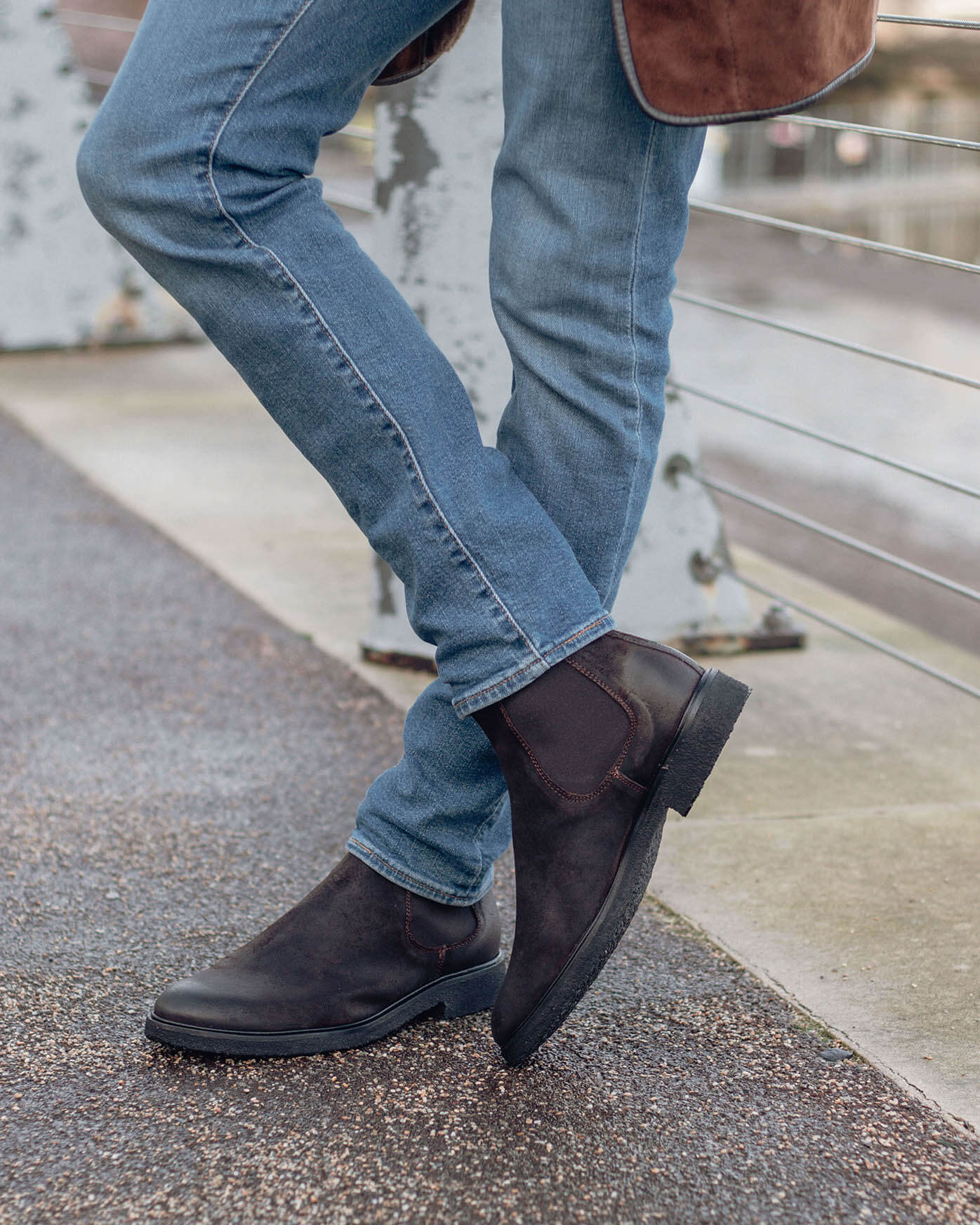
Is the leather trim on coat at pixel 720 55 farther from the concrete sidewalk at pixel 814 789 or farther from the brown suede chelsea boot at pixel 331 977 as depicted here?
the concrete sidewalk at pixel 814 789

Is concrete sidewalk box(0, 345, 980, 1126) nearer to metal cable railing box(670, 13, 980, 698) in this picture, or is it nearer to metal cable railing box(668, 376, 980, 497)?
metal cable railing box(670, 13, 980, 698)

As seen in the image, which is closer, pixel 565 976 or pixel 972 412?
pixel 565 976

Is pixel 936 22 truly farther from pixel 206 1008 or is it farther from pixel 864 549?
pixel 206 1008

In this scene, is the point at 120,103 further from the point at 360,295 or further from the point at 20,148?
the point at 20,148

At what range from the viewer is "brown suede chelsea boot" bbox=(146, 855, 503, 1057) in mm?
1144

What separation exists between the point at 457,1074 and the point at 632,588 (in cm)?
125

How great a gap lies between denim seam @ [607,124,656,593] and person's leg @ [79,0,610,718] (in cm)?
9

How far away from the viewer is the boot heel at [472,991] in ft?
4.02

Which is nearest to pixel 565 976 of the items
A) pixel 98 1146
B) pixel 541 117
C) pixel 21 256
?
pixel 98 1146

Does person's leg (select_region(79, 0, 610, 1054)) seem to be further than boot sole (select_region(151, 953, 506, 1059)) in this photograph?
No

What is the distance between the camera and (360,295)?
1.05m

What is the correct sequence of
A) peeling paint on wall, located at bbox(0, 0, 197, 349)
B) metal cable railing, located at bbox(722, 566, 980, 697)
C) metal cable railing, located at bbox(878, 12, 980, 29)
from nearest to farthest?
metal cable railing, located at bbox(878, 12, 980, 29) → metal cable railing, located at bbox(722, 566, 980, 697) → peeling paint on wall, located at bbox(0, 0, 197, 349)

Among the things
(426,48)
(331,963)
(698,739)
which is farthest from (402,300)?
(331,963)

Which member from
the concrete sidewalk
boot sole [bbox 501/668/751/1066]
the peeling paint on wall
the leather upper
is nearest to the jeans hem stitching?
boot sole [bbox 501/668/751/1066]
